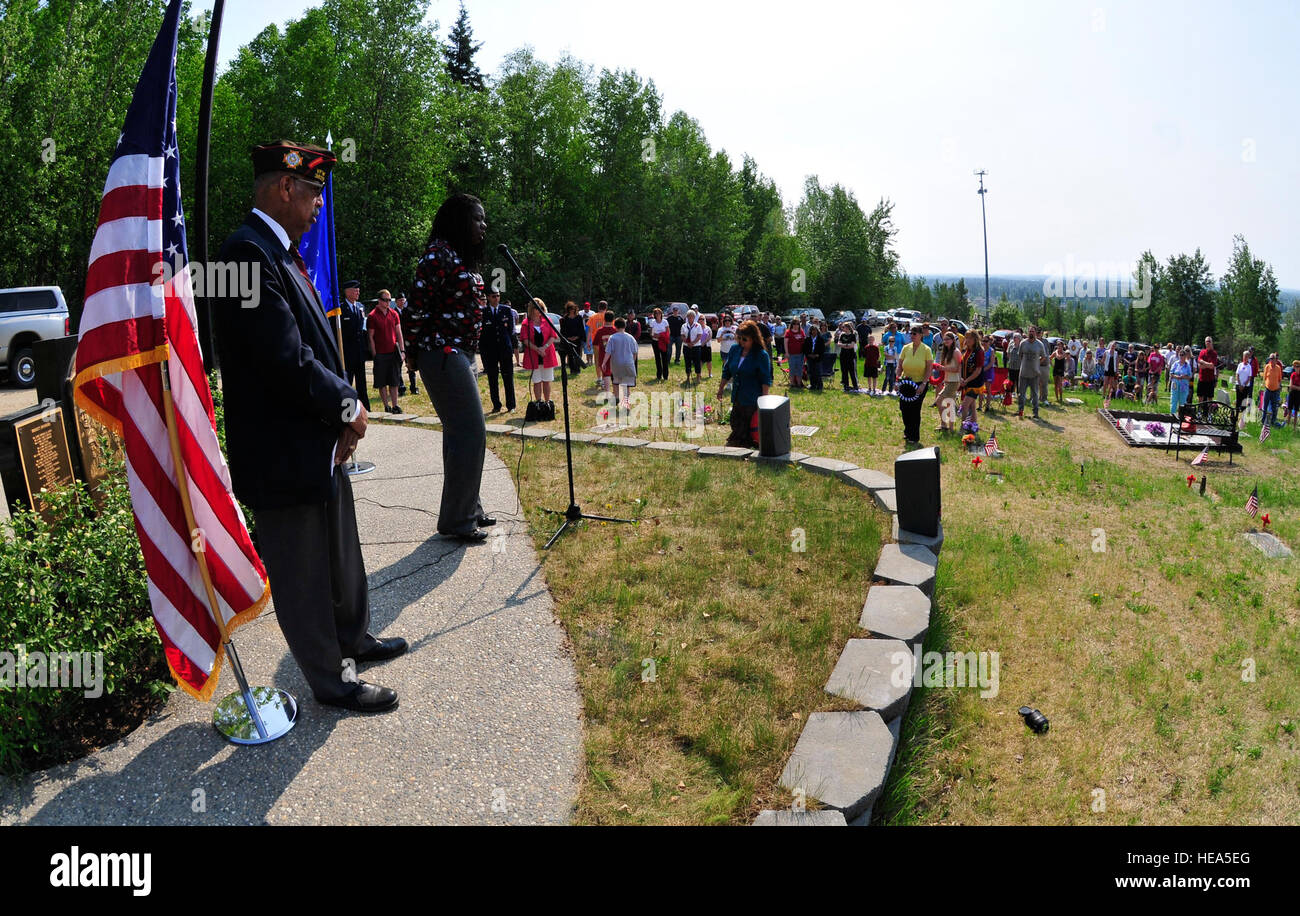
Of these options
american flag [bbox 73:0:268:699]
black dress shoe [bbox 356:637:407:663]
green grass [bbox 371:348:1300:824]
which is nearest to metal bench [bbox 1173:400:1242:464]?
green grass [bbox 371:348:1300:824]

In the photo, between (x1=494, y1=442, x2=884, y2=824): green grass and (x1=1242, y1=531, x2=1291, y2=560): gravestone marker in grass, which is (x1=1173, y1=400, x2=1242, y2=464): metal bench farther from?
(x1=494, y1=442, x2=884, y2=824): green grass

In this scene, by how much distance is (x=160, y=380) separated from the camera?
2.99 m

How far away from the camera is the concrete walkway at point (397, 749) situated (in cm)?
294

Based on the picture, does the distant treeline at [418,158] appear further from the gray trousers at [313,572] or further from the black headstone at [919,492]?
the gray trousers at [313,572]

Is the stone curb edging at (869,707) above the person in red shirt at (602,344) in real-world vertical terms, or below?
below

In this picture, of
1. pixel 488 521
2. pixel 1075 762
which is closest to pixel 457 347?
pixel 488 521

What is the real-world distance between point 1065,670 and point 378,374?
1076 centimetres

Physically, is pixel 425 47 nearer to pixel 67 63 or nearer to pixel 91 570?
pixel 67 63

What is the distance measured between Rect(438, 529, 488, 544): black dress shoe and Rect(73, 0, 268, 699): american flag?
2.66 metres

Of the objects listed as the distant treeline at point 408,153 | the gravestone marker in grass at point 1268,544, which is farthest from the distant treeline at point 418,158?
the gravestone marker in grass at point 1268,544

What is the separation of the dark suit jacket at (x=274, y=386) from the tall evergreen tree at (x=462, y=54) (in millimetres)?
52058

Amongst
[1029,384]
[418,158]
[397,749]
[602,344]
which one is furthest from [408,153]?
[397,749]

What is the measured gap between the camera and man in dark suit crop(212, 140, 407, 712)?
306 cm

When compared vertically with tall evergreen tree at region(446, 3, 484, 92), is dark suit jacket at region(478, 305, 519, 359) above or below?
below
